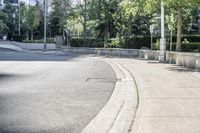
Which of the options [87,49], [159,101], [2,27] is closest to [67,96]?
[159,101]

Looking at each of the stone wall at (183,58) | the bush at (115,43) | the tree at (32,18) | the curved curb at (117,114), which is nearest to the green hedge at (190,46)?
the stone wall at (183,58)

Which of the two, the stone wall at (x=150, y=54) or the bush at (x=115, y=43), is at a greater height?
the bush at (x=115, y=43)

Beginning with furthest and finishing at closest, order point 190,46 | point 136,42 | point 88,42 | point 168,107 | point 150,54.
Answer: point 88,42 < point 136,42 < point 190,46 < point 150,54 < point 168,107

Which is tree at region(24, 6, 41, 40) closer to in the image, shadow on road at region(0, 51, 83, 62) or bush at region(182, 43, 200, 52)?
shadow on road at region(0, 51, 83, 62)

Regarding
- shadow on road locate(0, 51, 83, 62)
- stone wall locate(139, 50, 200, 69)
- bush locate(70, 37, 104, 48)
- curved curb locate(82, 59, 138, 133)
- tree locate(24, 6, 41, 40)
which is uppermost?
tree locate(24, 6, 41, 40)

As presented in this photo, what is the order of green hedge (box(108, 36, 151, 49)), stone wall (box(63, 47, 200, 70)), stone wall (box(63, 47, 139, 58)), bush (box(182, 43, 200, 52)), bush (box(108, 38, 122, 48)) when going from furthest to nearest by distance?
bush (box(108, 38, 122, 48))
green hedge (box(108, 36, 151, 49))
stone wall (box(63, 47, 139, 58))
bush (box(182, 43, 200, 52))
stone wall (box(63, 47, 200, 70))

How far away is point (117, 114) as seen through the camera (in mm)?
10500

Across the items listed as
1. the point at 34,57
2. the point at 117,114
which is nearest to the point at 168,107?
the point at 117,114

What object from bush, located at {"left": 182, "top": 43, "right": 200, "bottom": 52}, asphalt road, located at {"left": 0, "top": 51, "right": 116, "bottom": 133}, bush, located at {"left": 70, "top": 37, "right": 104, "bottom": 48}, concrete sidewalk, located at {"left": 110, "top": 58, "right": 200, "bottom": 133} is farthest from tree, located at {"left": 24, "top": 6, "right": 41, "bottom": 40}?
concrete sidewalk, located at {"left": 110, "top": 58, "right": 200, "bottom": 133}

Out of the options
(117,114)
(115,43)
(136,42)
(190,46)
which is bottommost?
(117,114)

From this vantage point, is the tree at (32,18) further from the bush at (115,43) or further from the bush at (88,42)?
the bush at (115,43)

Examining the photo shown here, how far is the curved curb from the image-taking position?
8.81m

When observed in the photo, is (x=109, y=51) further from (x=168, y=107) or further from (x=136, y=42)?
(x=168, y=107)

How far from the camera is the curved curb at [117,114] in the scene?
8.81 metres
